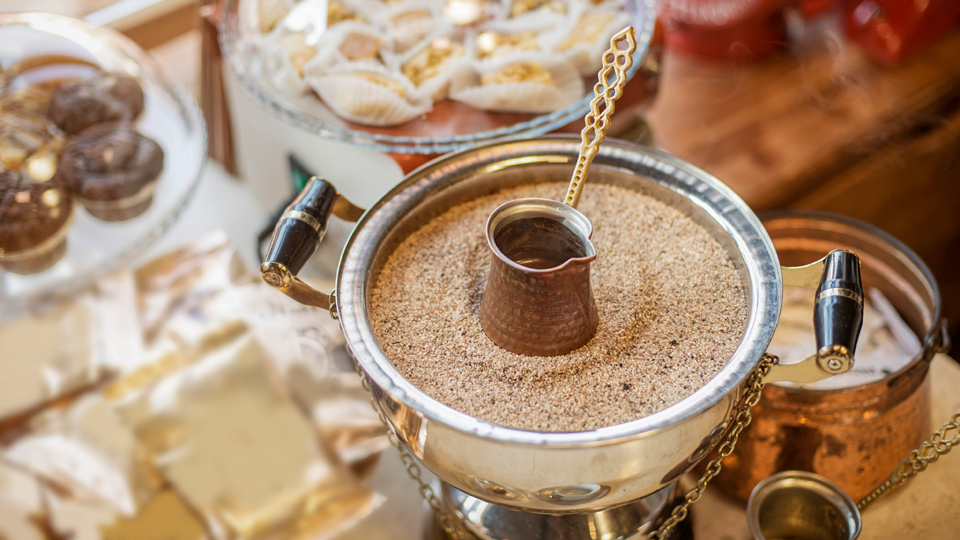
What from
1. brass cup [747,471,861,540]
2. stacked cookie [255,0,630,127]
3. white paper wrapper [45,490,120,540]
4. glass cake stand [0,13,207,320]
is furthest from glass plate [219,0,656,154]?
white paper wrapper [45,490,120,540]

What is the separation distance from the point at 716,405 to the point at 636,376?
7cm

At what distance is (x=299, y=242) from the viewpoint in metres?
0.60

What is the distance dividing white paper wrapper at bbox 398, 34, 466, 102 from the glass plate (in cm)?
3

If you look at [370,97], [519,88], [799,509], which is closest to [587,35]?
[519,88]

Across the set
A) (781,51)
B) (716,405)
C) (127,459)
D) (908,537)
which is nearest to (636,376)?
(716,405)

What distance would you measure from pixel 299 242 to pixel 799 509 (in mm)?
547

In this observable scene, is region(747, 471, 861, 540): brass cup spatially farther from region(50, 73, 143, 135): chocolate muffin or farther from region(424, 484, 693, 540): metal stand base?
region(50, 73, 143, 135): chocolate muffin

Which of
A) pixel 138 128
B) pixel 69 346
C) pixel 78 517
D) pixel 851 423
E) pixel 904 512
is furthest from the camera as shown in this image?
pixel 138 128

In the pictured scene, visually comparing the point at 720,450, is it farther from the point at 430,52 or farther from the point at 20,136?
the point at 20,136

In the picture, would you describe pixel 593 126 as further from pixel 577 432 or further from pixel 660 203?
pixel 577 432

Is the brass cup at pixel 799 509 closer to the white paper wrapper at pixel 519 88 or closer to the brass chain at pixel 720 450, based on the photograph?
the brass chain at pixel 720 450

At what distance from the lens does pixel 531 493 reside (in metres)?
0.52

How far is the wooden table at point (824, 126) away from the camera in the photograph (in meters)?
1.33

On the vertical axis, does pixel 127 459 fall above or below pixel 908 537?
below
